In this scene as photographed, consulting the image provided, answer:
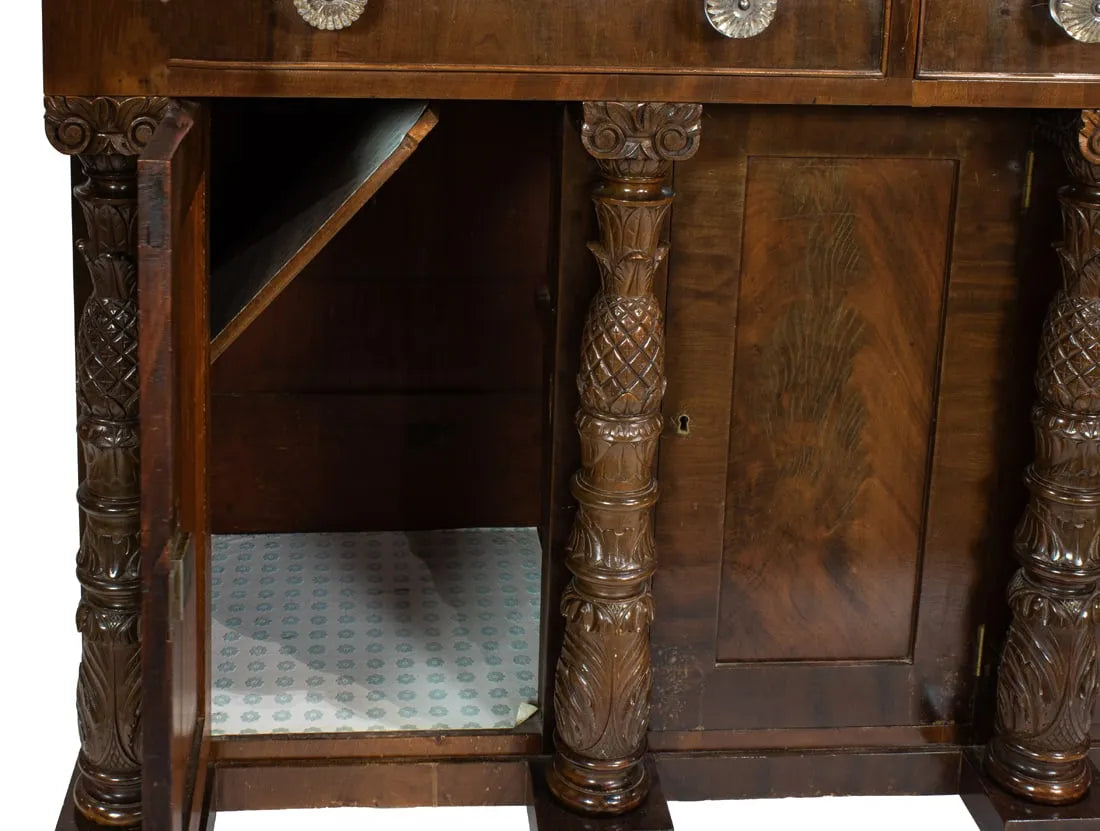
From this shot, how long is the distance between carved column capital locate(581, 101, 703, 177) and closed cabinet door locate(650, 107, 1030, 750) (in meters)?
0.16

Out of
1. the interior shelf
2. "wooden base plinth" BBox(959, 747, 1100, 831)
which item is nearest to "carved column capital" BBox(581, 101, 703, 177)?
the interior shelf

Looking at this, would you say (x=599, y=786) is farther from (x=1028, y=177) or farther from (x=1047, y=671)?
(x=1028, y=177)

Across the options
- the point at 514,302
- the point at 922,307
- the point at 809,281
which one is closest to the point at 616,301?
the point at 809,281

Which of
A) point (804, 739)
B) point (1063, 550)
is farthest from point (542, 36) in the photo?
point (804, 739)

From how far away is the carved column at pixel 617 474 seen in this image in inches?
116

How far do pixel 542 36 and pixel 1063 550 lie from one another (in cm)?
127

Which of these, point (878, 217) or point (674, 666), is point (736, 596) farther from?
point (878, 217)

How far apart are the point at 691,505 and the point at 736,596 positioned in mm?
197

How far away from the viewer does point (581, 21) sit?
112 inches

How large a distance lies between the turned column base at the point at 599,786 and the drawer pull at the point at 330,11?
130cm

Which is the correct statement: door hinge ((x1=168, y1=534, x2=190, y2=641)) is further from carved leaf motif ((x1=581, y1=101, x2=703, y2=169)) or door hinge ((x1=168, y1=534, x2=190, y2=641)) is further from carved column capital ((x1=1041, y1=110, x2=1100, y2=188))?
carved column capital ((x1=1041, y1=110, x2=1100, y2=188))

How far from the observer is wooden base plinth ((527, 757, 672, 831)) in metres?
3.21

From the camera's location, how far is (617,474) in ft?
10.1

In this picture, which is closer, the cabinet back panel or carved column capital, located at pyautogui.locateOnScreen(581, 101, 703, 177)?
carved column capital, located at pyautogui.locateOnScreen(581, 101, 703, 177)
